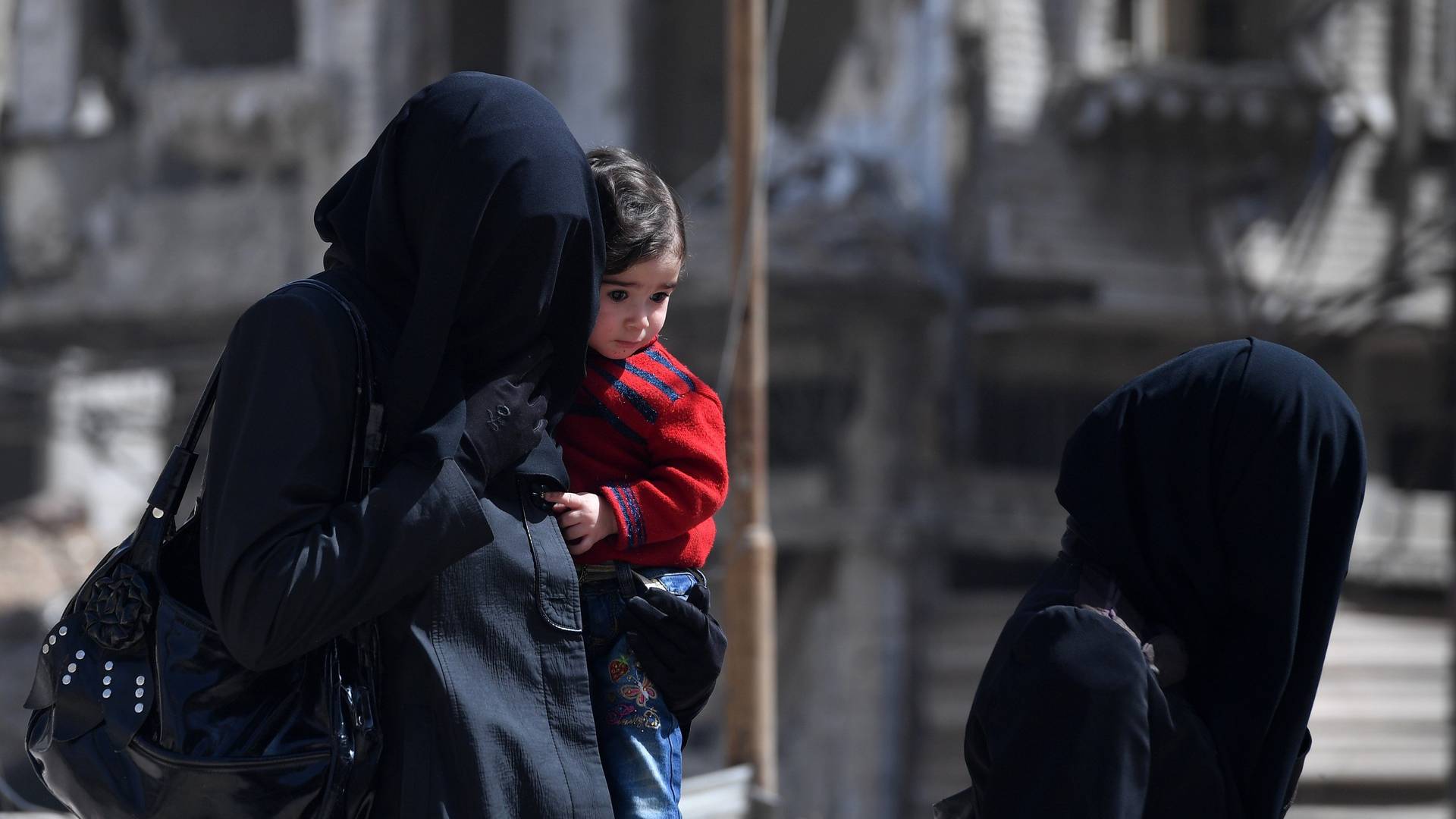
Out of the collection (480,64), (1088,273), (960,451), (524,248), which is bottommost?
(960,451)

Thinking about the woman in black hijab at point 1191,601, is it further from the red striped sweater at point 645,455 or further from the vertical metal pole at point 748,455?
the vertical metal pole at point 748,455

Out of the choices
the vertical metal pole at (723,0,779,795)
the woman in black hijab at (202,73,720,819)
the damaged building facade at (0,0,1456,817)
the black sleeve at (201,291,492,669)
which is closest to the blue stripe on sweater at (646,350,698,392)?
the woman in black hijab at (202,73,720,819)

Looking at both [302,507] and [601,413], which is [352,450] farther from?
[601,413]

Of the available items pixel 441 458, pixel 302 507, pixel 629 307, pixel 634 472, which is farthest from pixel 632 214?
pixel 302 507

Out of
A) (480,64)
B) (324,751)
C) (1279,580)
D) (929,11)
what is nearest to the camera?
(324,751)

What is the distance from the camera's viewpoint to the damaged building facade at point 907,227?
403 inches

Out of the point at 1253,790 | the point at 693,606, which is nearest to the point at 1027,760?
the point at 1253,790

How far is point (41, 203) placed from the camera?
1234 cm

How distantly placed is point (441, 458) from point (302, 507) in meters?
0.15

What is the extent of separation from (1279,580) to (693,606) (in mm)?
686

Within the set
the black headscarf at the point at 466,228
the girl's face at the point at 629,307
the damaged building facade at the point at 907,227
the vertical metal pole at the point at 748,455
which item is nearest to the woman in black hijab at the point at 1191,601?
the girl's face at the point at 629,307

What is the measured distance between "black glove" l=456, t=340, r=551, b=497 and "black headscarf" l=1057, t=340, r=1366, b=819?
0.63 m

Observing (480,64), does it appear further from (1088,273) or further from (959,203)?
(1088,273)

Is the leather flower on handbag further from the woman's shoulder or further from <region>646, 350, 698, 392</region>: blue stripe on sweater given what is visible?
<region>646, 350, 698, 392</region>: blue stripe on sweater
